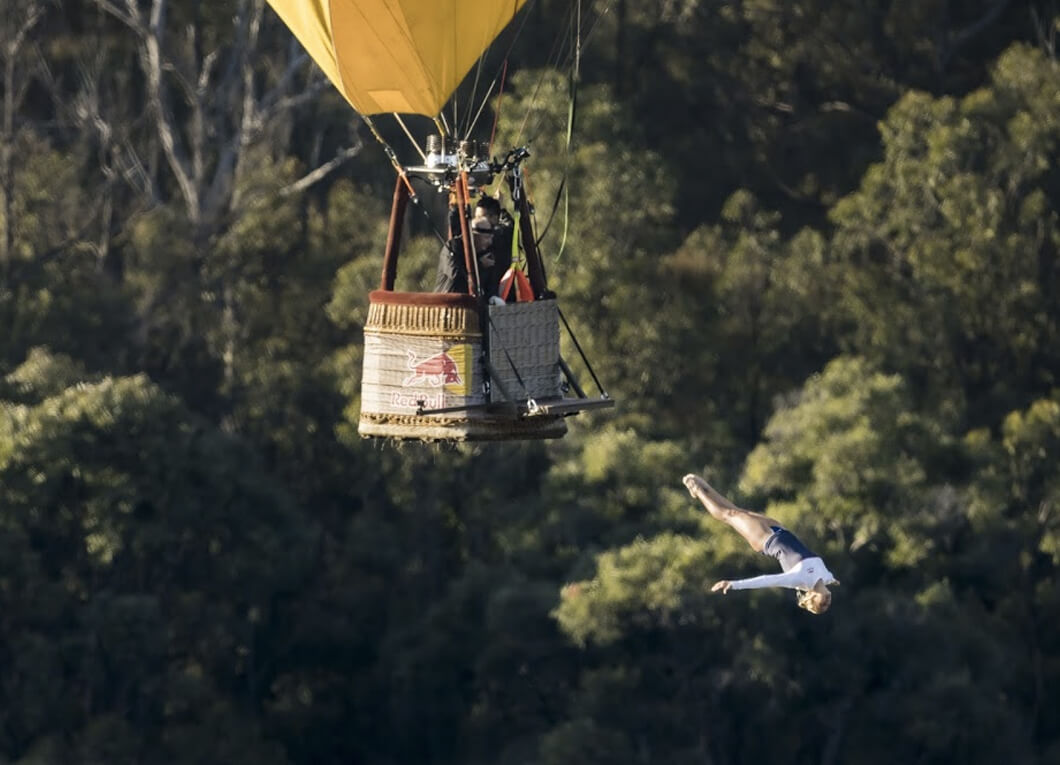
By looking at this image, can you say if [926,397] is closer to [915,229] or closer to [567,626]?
[915,229]

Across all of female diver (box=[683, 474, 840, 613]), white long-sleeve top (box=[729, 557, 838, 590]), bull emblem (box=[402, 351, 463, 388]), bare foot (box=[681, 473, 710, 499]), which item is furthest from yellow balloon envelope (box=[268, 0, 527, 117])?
white long-sleeve top (box=[729, 557, 838, 590])

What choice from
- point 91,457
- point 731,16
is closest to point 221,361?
point 91,457

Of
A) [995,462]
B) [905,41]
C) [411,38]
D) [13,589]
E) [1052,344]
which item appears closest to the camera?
[411,38]

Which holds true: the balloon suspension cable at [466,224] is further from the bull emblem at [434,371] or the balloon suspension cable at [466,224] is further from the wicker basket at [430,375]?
the bull emblem at [434,371]

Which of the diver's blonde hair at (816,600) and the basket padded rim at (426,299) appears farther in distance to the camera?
the basket padded rim at (426,299)

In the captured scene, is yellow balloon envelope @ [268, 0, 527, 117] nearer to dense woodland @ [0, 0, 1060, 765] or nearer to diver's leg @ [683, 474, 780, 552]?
diver's leg @ [683, 474, 780, 552]

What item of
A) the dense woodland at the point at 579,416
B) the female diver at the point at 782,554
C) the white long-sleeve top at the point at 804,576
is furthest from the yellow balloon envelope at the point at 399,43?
the dense woodland at the point at 579,416

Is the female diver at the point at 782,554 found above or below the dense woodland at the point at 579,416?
below
